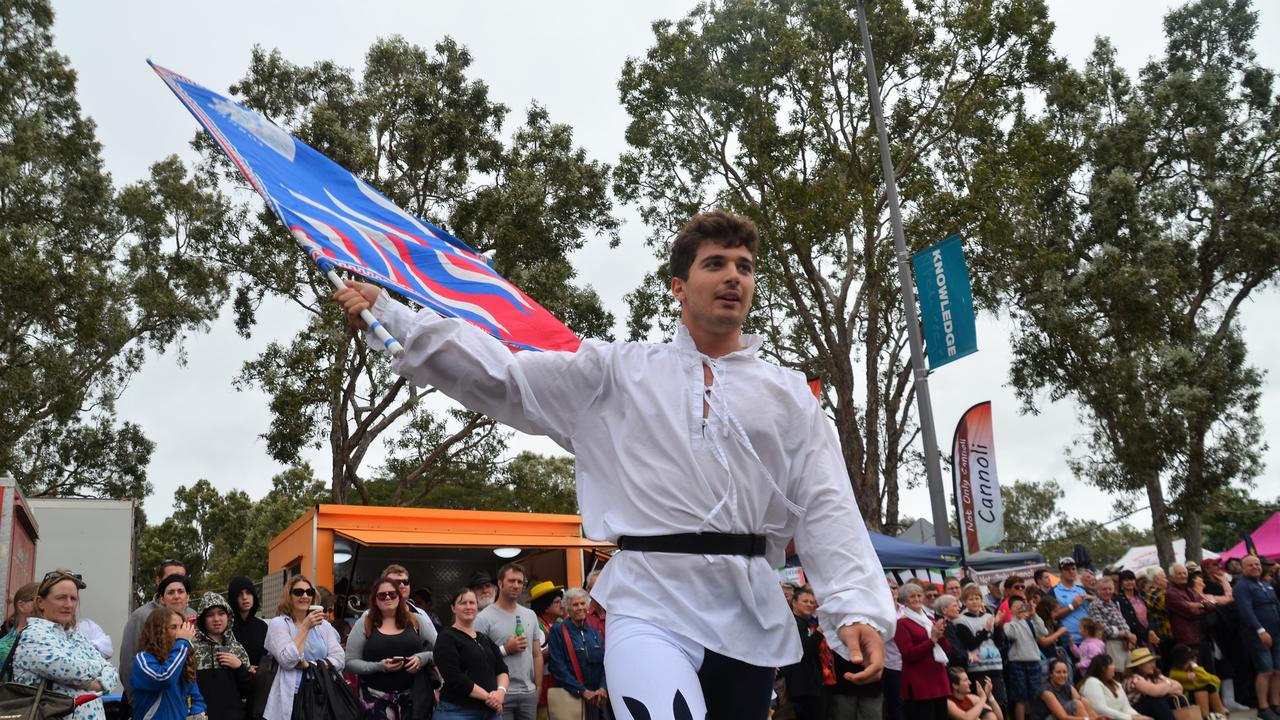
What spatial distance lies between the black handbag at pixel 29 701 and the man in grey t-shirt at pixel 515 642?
3109 mm

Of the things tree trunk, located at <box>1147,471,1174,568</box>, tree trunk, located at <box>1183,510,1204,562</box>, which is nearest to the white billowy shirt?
tree trunk, located at <box>1147,471,1174,568</box>

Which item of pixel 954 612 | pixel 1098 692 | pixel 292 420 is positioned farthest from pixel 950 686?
pixel 292 420

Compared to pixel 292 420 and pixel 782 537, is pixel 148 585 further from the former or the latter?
pixel 782 537

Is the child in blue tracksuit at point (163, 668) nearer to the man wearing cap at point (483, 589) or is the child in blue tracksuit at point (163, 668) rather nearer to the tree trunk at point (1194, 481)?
the man wearing cap at point (483, 589)

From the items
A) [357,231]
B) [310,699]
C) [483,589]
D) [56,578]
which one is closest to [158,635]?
[56,578]

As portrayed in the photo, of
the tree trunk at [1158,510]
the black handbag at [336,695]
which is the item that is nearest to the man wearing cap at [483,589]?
the black handbag at [336,695]

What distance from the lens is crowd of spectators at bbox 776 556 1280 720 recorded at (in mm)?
9695

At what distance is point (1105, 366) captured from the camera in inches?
935

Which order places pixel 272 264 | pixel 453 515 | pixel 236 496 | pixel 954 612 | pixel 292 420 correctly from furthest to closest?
Answer: pixel 236 496 < pixel 272 264 < pixel 292 420 < pixel 453 515 < pixel 954 612

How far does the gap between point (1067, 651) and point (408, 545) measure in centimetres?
784

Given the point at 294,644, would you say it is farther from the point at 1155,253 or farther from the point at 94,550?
the point at 1155,253

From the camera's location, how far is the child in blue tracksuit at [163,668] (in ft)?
21.0

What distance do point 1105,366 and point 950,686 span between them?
52.3ft

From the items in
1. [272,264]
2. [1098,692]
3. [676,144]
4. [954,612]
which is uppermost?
[676,144]
